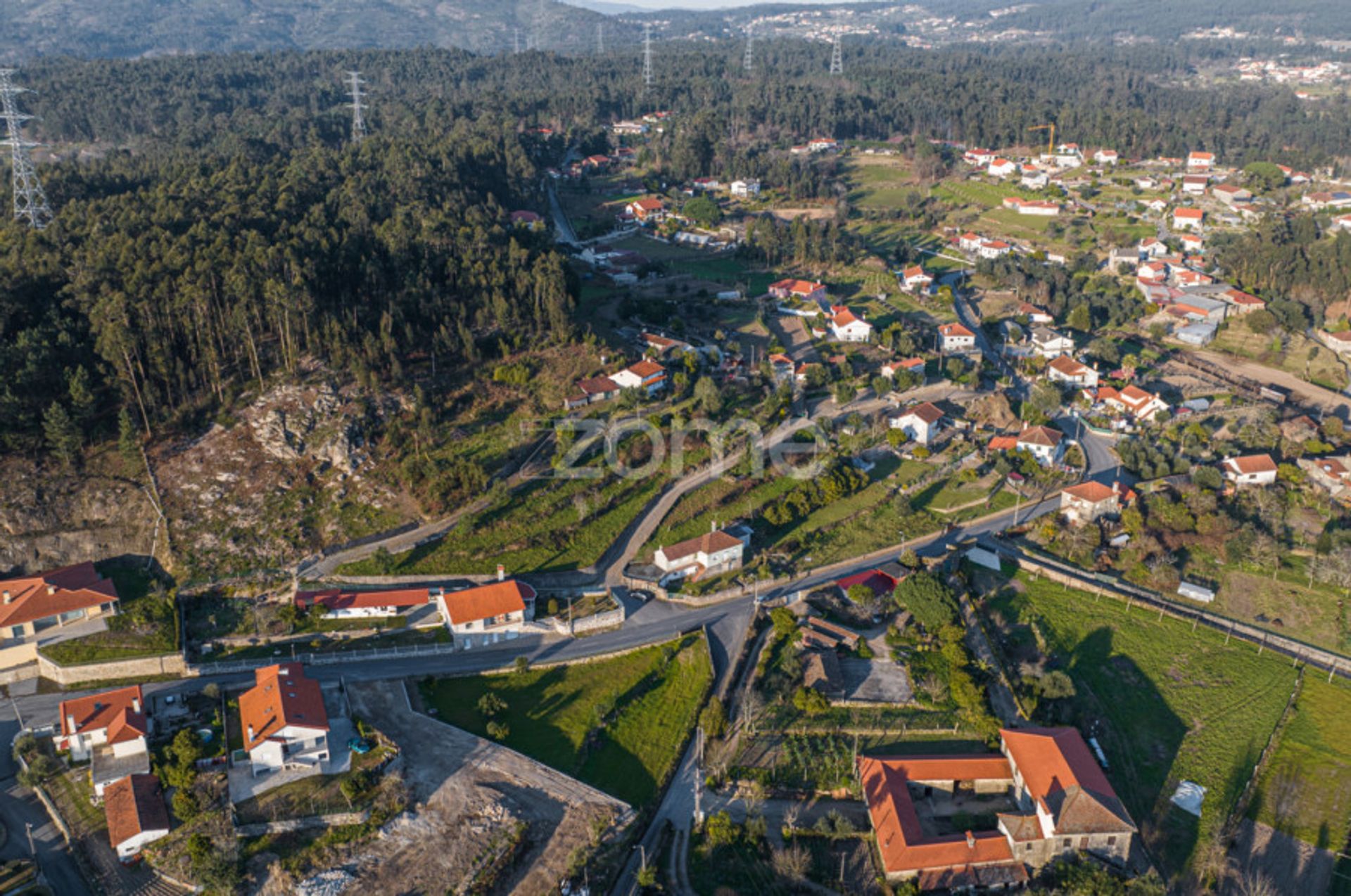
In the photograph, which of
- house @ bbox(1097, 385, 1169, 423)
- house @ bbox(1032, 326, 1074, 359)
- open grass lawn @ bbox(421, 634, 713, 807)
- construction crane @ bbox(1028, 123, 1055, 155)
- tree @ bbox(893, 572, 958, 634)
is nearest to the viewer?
open grass lawn @ bbox(421, 634, 713, 807)

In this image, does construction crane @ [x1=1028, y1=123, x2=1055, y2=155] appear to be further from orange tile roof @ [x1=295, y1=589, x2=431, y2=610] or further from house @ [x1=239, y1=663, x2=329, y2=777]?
house @ [x1=239, y1=663, x2=329, y2=777]

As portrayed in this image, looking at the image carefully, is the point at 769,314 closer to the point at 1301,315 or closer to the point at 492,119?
the point at 1301,315

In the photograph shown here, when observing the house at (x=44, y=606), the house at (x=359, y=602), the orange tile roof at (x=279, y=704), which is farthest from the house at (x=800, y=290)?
the house at (x=44, y=606)

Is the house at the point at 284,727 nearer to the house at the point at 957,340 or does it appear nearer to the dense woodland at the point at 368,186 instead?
the dense woodland at the point at 368,186

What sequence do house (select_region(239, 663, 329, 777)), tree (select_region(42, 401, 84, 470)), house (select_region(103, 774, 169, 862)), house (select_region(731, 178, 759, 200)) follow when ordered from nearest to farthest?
house (select_region(103, 774, 169, 862))
house (select_region(239, 663, 329, 777))
tree (select_region(42, 401, 84, 470))
house (select_region(731, 178, 759, 200))

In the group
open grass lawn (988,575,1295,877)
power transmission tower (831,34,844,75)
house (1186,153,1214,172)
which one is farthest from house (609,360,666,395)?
power transmission tower (831,34,844,75)

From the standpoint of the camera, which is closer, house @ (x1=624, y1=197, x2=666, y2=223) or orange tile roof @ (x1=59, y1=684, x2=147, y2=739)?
orange tile roof @ (x1=59, y1=684, x2=147, y2=739)

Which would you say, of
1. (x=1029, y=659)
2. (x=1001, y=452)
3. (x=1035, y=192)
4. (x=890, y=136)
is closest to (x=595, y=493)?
(x=1029, y=659)
